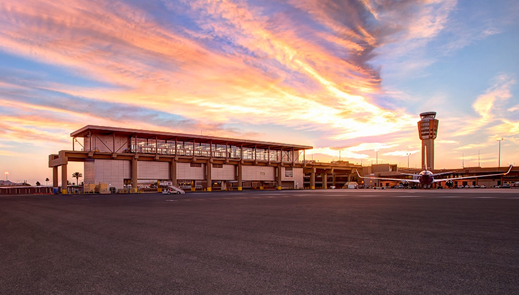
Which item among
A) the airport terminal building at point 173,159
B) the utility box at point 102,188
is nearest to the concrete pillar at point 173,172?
the airport terminal building at point 173,159

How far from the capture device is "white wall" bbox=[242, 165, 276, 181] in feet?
285

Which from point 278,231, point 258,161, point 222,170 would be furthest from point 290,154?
point 278,231

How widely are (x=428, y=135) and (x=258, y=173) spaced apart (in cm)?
10298

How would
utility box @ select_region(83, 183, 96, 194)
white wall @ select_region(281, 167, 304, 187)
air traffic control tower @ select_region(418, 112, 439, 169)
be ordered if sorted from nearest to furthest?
utility box @ select_region(83, 183, 96, 194) → white wall @ select_region(281, 167, 304, 187) → air traffic control tower @ select_region(418, 112, 439, 169)

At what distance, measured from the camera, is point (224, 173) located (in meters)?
83.1

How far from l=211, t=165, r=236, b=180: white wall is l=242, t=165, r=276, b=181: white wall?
3054 millimetres

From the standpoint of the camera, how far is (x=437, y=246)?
7355 millimetres

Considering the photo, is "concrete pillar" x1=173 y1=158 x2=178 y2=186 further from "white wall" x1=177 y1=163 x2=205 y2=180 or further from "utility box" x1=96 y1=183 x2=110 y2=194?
"utility box" x1=96 y1=183 x2=110 y2=194

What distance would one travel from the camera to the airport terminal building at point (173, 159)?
6397 cm

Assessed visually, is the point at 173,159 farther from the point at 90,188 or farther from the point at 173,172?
the point at 90,188

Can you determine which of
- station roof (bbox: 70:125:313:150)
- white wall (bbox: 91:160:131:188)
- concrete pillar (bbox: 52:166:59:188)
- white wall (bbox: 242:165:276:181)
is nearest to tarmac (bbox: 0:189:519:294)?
white wall (bbox: 91:160:131:188)

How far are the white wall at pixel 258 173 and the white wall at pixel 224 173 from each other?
120 inches

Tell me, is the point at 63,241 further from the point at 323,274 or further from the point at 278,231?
the point at 323,274

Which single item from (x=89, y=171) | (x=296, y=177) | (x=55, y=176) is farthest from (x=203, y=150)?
(x=296, y=177)
